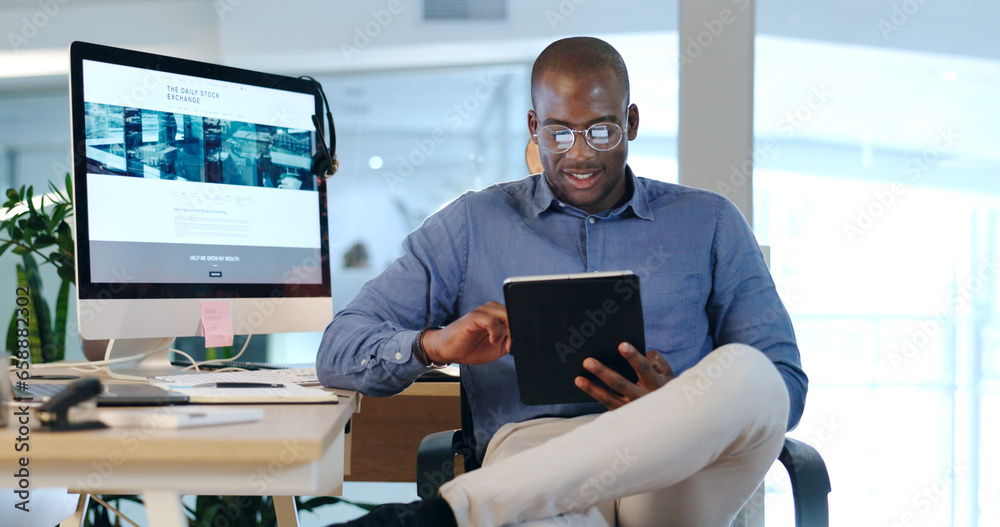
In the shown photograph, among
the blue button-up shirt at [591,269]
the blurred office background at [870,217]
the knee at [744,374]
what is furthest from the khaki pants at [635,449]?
the blurred office background at [870,217]

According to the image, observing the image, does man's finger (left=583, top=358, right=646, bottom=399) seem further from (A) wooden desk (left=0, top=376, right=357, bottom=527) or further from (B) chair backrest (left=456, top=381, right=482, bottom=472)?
(A) wooden desk (left=0, top=376, right=357, bottom=527)

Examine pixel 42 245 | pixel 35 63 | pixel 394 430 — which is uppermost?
pixel 35 63

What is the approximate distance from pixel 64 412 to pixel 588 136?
0.98 metres

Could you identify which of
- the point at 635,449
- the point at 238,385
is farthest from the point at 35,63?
the point at 635,449

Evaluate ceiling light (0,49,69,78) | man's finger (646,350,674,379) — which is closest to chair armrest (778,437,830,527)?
man's finger (646,350,674,379)

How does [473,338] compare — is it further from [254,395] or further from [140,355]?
[140,355]

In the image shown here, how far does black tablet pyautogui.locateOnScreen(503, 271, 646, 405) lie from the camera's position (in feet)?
3.39

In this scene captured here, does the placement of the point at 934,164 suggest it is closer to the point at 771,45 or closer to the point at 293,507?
the point at 771,45

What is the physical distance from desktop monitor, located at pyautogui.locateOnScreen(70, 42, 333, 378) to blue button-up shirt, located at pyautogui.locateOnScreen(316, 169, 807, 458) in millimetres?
212

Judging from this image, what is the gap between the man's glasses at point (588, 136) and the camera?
140 centimetres

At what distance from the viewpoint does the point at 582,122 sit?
55.2 inches

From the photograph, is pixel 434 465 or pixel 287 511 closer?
pixel 434 465

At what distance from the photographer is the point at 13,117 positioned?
2746mm

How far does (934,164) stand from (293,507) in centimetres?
210
